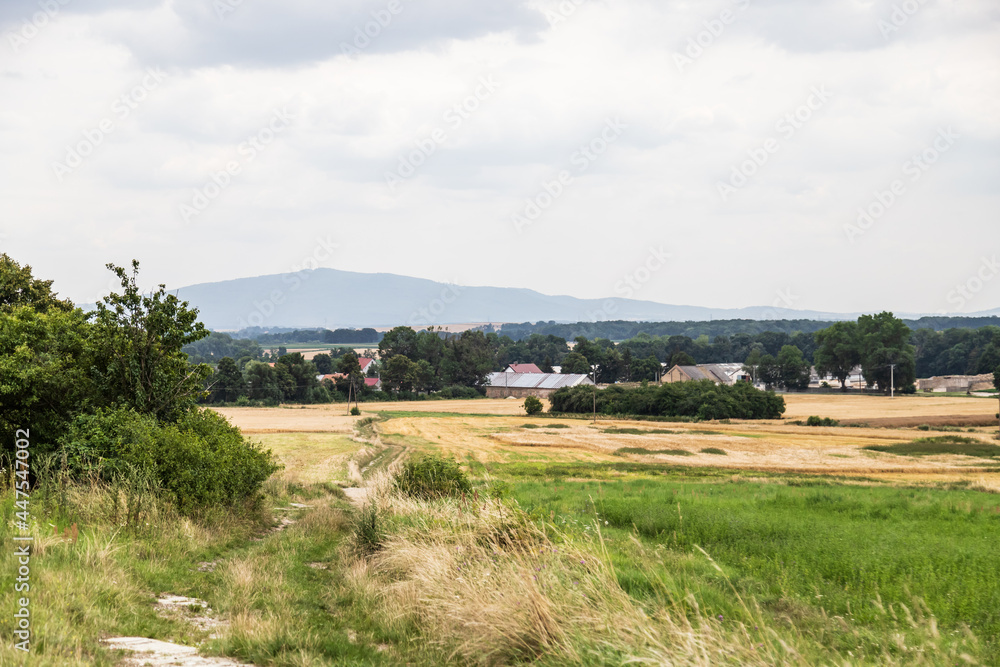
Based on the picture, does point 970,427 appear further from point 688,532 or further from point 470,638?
point 470,638

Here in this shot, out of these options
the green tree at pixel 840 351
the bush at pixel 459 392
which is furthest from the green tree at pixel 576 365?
the green tree at pixel 840 351

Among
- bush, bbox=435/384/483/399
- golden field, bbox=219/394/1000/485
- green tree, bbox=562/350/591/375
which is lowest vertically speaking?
bush, bbox=435/384/483/399

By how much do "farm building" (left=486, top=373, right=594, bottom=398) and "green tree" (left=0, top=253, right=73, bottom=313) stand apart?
355ft

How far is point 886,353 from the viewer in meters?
128

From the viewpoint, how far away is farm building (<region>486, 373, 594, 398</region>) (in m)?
141

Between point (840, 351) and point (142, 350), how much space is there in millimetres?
138265

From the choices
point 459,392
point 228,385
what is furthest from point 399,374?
point 228,385

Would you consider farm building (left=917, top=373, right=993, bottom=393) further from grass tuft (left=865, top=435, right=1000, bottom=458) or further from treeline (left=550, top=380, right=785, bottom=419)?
grass tuft (left=865, top=435, right=1000, bottom=458)

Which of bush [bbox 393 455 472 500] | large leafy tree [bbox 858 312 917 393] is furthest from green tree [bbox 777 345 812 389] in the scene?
bush [bbox 393 455 472 500]

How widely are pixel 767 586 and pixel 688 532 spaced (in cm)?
538

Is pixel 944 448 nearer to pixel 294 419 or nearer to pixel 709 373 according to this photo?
pixel 294 419

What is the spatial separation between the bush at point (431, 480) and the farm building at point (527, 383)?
394 feet

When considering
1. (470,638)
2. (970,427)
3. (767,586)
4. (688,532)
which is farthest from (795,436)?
(470,638)

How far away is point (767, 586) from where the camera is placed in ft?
37.4
